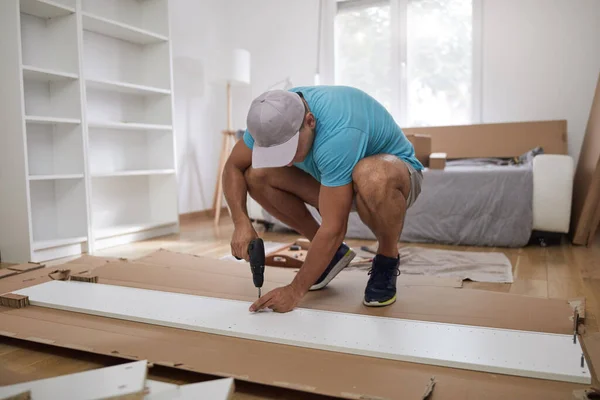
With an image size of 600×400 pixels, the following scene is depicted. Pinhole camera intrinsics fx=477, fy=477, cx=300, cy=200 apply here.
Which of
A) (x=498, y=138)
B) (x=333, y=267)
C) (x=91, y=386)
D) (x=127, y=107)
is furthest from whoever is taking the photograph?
(x=498, y=138)

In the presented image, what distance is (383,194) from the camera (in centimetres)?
145

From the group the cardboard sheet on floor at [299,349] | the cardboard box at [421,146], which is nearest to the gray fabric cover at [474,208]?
the cardboard box at [421,146]

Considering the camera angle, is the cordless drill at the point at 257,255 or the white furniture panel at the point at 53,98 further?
the white furniture panel at the point at 53,98

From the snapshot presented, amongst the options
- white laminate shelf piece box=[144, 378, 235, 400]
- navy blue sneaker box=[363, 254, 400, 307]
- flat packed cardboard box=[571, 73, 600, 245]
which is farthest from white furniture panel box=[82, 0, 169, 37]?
white laminate shelf piece box=[144, 378, 235, 400]

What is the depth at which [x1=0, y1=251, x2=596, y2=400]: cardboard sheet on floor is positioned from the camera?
100 cm

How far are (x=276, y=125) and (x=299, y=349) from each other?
23.1 inches

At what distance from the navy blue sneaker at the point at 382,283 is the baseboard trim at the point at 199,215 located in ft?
10.4

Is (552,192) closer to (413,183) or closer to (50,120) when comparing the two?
(413,183)

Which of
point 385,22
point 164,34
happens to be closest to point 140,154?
point 164,34

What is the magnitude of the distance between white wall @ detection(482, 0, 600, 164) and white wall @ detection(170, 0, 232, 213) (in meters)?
2.66

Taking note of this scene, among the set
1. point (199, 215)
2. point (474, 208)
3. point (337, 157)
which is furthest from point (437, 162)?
point (199, 215)

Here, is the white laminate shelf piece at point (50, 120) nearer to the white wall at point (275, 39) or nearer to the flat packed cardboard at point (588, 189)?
the white wall at point (275, 39)

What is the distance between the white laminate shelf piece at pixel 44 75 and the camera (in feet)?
8.88

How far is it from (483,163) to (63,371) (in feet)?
11.1
